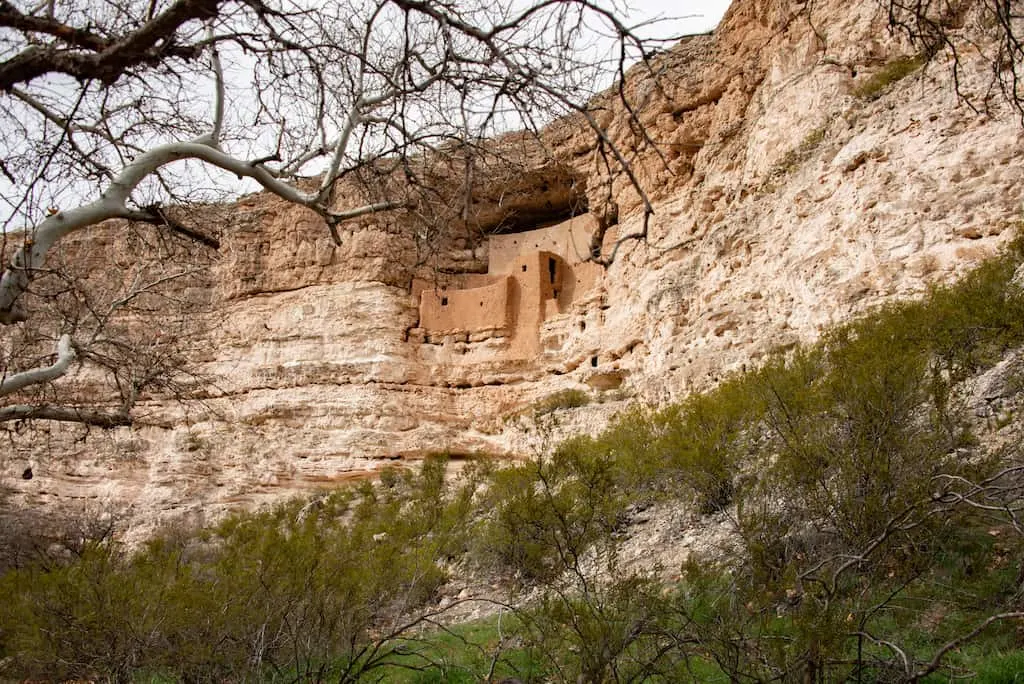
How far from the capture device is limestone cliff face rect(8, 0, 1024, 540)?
10.1m

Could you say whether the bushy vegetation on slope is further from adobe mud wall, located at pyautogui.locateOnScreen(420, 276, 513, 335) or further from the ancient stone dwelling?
adobe mud wall, located at pyautogui.locateOnScreen(420, 276, 513, 335)

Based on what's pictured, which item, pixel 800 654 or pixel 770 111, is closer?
pixel 800 654

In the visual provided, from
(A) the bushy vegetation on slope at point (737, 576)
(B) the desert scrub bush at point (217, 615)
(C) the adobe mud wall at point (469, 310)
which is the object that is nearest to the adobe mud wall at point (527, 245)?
(C) the adobe mud wall at point (469, 310)

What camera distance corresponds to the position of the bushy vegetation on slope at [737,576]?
3701 millimetres

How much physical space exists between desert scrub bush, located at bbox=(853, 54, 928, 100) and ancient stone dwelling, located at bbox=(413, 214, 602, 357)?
6.92m

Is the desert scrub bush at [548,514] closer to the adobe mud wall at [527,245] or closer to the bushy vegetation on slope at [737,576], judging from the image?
the bushy vegetation on slope at [737,576]

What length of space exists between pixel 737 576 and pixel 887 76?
9.26 metres

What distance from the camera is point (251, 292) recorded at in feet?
69.7

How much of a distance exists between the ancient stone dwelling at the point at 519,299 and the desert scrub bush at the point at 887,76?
6.92 m

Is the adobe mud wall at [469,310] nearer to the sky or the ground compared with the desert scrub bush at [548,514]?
nearer to the sky

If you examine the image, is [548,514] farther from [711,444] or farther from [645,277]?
[645,277]

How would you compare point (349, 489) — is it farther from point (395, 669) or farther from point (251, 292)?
point (395, 669)

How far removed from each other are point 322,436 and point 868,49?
11.9 meters

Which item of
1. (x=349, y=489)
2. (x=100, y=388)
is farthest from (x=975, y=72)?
(x=100, y=388)
